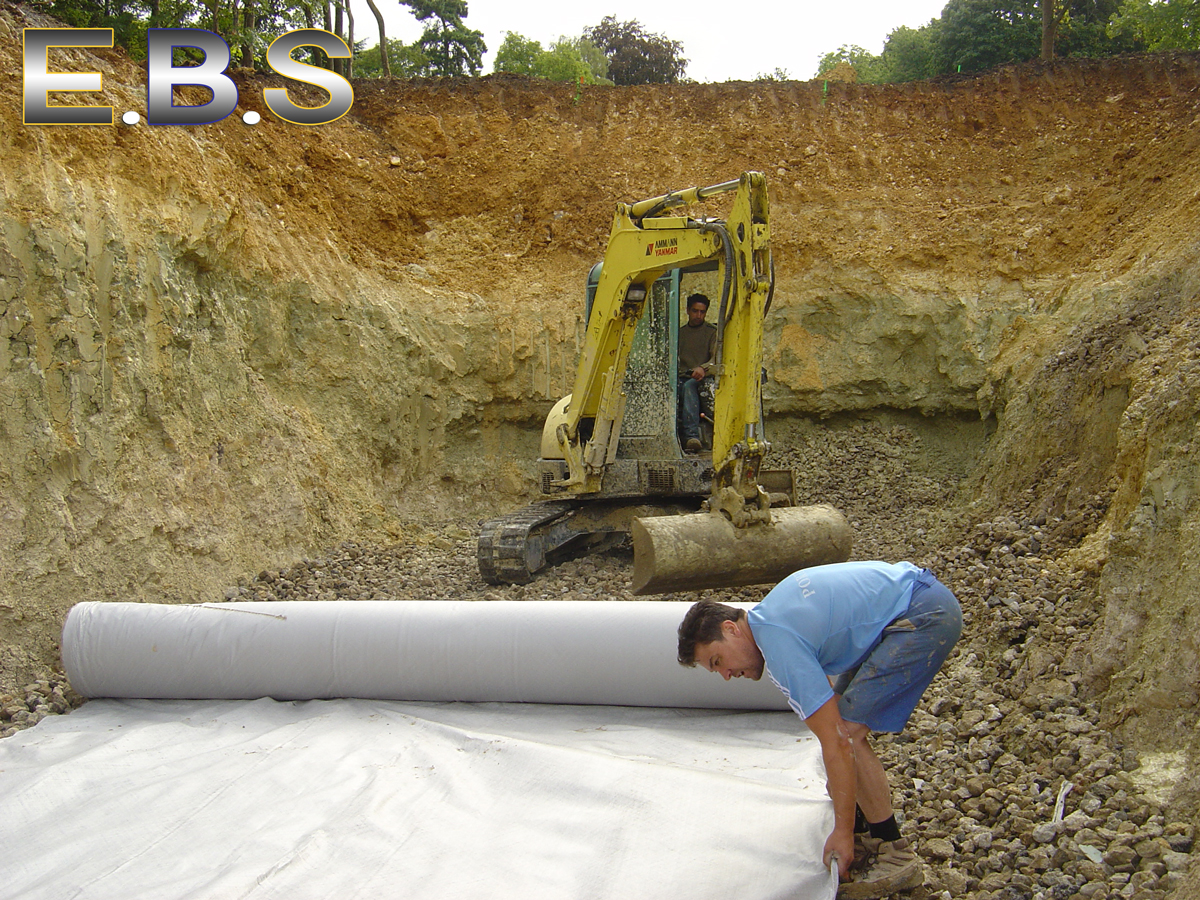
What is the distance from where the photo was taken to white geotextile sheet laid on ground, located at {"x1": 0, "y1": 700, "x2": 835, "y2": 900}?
3242mm

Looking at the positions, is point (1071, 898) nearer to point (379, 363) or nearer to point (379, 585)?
point (379, 585)

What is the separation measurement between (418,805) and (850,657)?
1.94 metres

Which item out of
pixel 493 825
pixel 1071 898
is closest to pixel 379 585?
pixel 493 825

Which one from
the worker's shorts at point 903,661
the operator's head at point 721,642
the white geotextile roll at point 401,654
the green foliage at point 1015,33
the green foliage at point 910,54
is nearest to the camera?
the operator's head at point 721,642

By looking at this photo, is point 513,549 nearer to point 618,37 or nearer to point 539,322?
point 539,322

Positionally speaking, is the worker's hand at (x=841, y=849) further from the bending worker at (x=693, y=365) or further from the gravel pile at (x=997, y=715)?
the bending worker at (x=693, y=365)

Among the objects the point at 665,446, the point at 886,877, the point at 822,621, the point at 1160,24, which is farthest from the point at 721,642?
the point at 1160,24

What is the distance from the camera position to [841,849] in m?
3.10

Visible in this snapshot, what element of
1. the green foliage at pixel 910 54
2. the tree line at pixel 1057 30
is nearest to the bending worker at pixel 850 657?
the tree line at pixel 1057 30

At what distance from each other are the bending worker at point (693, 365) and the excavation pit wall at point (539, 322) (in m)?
2.14

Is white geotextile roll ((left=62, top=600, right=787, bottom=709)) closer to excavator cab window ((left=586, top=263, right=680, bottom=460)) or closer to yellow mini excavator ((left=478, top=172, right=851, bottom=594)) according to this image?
yellow mini excavator ((left=478, top=172, right=851, bottom=594))

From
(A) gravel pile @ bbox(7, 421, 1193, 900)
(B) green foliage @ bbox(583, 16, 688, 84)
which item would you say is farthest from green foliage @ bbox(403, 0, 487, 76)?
(A) gravel pile @ bbox(7, 421, 1193, 900)

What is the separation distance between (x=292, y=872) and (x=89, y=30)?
27.9ft

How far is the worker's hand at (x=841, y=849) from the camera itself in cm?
309
